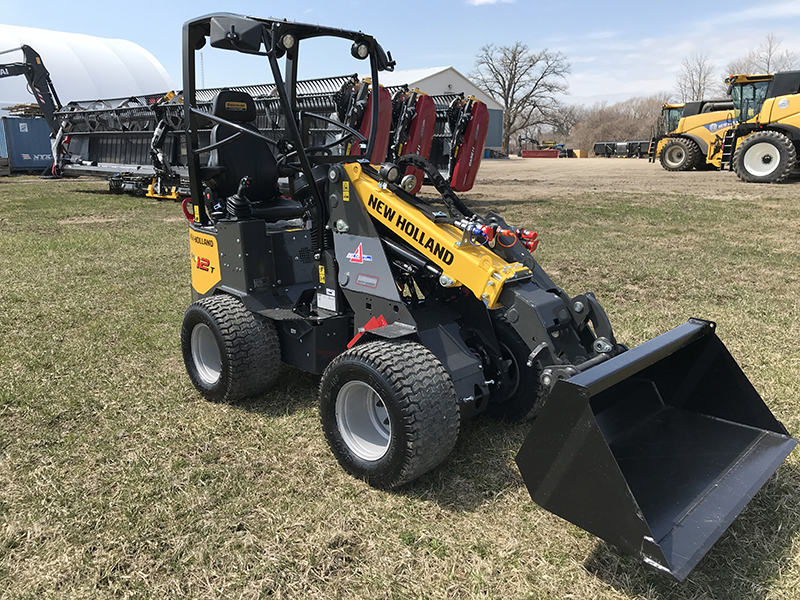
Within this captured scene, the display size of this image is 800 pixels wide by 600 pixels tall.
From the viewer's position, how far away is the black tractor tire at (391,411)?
2.88 m

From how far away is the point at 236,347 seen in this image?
3879 millimetres

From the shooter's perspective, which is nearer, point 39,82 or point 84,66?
point 39,82

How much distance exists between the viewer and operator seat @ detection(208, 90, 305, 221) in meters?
4.41

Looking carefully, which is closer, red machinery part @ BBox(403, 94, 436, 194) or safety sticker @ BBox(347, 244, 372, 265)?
safety sticker @ BBox(347, 244, 372, 265)

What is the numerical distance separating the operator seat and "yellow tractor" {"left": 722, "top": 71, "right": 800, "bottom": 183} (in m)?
17.4

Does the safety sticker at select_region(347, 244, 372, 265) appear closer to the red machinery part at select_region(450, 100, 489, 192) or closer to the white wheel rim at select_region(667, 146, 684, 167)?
the red machinery part at select_region(450, 100, 489, 192)

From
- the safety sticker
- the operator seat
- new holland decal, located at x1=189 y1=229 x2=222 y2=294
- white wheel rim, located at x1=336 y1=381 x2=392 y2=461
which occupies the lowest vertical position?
white wheel rim, located at x1=336 y1=381 x2=392 y2=461

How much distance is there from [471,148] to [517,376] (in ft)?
36.0

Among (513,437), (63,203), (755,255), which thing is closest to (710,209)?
(755,255)

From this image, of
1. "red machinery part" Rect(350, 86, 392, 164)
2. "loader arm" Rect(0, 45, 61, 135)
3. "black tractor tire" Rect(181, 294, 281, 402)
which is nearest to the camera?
"black tractor tire" Rect(181, 294, 281, 402)

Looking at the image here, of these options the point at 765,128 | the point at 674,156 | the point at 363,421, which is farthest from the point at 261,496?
the point at 674,156

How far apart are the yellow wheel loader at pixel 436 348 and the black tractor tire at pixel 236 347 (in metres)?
0.01

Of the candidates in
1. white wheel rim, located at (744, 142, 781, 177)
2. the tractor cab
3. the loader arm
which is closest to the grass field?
white wheel rim, located at (744, 142, 781, 177)

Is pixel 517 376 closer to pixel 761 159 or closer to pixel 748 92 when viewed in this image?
pixel 761 159
